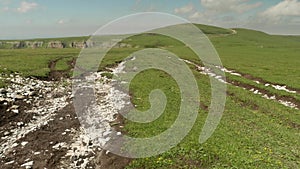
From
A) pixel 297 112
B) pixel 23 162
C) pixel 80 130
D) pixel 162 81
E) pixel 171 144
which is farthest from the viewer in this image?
pixel 162 81

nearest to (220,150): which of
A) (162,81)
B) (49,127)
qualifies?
(49,127)

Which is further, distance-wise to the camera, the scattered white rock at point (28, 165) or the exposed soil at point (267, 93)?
the exposed soil at point (267, 93)

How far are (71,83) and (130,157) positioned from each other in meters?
25.0

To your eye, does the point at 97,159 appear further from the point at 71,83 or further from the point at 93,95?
the point at 71,83

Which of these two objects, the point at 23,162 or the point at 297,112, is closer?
the point at 23,162

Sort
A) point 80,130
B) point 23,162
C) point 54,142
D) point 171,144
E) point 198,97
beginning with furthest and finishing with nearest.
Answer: point 198,97
point 80,130
point 54,142
point 171,144
point 23,162

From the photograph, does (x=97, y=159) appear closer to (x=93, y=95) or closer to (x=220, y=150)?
(x=220, y=150)

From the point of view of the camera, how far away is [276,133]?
19672 millimetres

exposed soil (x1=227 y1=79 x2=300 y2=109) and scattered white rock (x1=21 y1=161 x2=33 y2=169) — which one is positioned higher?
exposed soil (x1=227 y1=79 x2=300 y2=109)

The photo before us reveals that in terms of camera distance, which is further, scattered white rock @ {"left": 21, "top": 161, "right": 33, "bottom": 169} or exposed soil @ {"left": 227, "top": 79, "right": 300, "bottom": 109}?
exposed soil @ {"left": 227, "top": 79, "right": 300, "bottom": 109}

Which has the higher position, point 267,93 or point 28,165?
point 267,93

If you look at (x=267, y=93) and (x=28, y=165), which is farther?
(x=267, y=93)

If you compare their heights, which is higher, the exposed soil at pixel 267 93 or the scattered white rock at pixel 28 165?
the exposed soil at pixel 267 93

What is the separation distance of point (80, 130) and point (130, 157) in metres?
6.05
